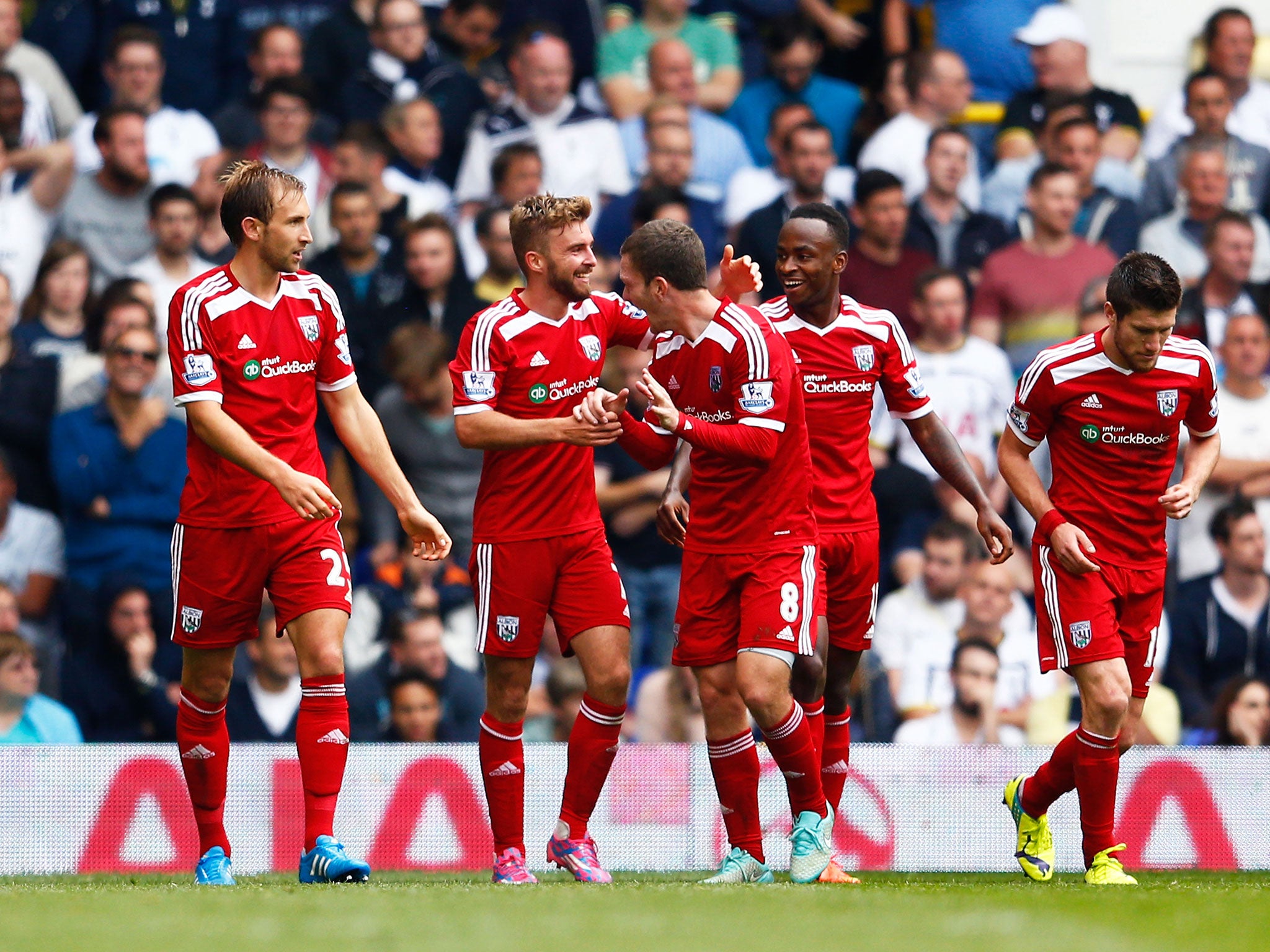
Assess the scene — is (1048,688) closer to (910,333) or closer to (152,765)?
(910,333)

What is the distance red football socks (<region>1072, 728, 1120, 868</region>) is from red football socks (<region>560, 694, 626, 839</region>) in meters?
1.85

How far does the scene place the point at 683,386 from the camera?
7.02 metres

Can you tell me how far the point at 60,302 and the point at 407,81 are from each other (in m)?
2.82

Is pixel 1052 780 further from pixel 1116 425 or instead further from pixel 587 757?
pixel 587 757

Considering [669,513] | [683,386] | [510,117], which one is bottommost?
[669,513]

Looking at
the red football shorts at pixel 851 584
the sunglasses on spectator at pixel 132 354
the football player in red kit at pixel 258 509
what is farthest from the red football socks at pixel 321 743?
the sunglasses on spectator at pixel 132 354

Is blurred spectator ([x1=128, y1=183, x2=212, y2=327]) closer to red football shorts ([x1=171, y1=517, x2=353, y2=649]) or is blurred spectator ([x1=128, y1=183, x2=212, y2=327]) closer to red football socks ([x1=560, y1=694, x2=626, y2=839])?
red football shorts ([x1=171, y1=517, x2=353, y2=649])

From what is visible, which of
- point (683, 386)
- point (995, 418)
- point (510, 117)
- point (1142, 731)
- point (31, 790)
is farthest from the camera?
point (510, 117)

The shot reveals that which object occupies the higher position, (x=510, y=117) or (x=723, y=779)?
(x=510, y=117)

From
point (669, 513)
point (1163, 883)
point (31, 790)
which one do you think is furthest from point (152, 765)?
point (1163, 883)

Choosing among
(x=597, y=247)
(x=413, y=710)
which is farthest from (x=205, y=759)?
(x=597, y=247)

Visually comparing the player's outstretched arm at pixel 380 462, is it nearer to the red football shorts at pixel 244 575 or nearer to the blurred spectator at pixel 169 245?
the red football shorts at pixel 244 575

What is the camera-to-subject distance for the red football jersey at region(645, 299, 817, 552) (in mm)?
6840

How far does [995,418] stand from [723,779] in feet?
15.0
